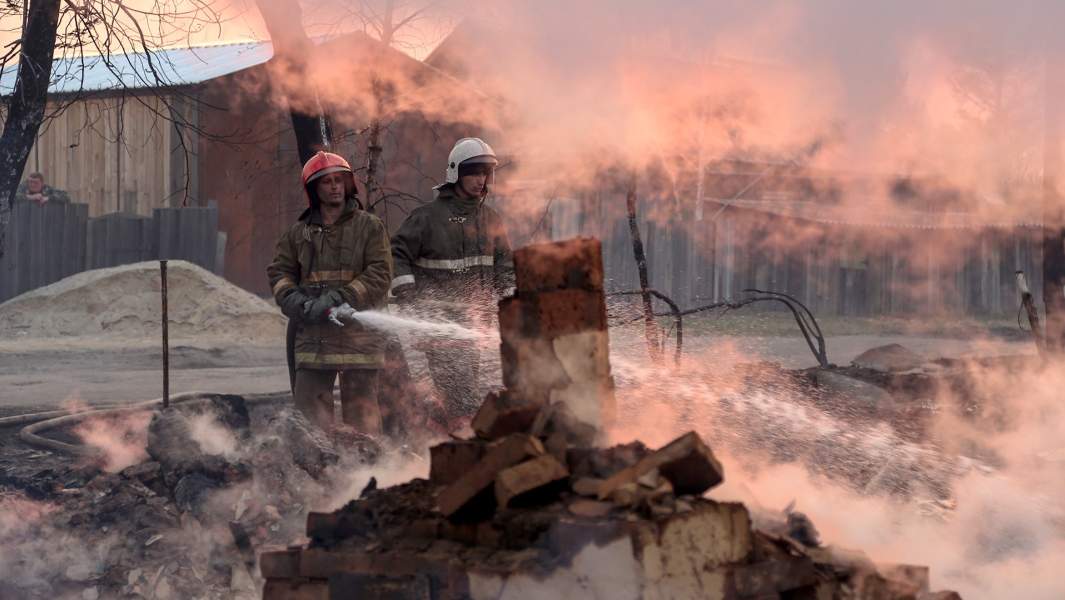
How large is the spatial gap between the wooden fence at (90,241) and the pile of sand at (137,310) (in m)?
1.37

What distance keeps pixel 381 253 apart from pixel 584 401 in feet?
9.60

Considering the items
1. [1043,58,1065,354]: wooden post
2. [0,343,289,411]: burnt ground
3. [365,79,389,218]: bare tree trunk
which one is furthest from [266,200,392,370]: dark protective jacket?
[1043,58,1065,354]: wooden post

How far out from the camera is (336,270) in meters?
7.19

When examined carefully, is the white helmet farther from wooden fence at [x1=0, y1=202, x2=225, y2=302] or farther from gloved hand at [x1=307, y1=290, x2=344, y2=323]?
wooden fence at [x1=0, y1=202, x2=225, y2=302]

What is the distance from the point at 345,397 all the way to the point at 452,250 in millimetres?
1034

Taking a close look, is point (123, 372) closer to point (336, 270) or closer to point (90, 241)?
point (90, 241)

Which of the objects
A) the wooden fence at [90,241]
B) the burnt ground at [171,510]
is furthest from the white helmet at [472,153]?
the wooden fence at [90,241]

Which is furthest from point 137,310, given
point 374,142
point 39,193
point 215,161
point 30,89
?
point 30,89

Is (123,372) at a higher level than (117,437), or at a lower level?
lower

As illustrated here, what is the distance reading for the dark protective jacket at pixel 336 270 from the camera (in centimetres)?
717

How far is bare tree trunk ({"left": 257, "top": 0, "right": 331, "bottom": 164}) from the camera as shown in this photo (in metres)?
9.12

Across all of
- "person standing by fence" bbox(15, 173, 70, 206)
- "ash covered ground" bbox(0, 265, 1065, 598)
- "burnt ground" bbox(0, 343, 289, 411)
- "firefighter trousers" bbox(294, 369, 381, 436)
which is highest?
"person standing by fence" bbox(15, 173, 70, 206)

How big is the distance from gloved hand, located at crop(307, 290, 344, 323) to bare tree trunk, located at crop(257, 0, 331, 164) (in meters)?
2.64

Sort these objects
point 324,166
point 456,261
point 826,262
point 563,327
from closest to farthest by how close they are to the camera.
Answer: point 563,327, point 324,166, point 456,261, point 826,262
